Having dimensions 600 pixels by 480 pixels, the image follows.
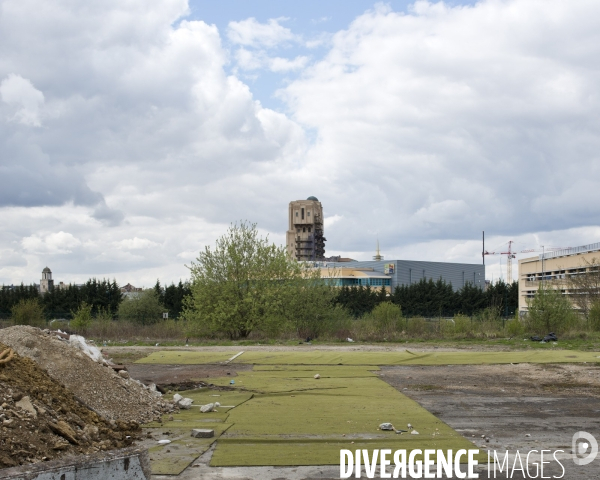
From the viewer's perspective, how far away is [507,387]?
49.0 feet

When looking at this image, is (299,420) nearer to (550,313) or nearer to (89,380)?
(89,380)

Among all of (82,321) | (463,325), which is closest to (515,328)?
(463,325)

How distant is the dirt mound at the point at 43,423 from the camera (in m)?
7.02

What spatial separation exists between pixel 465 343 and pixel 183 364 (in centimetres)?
1503

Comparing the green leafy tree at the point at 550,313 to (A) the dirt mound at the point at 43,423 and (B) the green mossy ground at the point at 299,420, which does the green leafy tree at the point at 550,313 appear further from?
(A) the dirt mound at the point at 43,423

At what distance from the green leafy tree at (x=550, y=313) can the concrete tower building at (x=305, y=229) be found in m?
104

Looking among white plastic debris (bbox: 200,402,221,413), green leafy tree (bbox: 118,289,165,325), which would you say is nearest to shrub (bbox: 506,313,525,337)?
white plastic debris (bbox: 200,402,221,413)

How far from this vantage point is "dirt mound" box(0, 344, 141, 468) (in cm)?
Result: 702

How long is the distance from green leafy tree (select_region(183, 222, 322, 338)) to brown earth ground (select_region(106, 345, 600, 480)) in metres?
12.7

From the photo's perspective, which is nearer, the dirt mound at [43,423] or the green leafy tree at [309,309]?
the dirt mound at [43,423]

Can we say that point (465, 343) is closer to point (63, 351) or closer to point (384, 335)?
point (384, 335)

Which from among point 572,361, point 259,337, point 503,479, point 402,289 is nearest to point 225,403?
point 503,479

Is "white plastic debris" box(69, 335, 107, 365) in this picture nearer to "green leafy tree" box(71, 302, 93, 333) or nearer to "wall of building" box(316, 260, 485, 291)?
"green leafy tree" box(71, 302, 93, 333)

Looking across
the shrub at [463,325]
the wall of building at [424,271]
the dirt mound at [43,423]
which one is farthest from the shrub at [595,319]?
the wall of building at [424,271]
